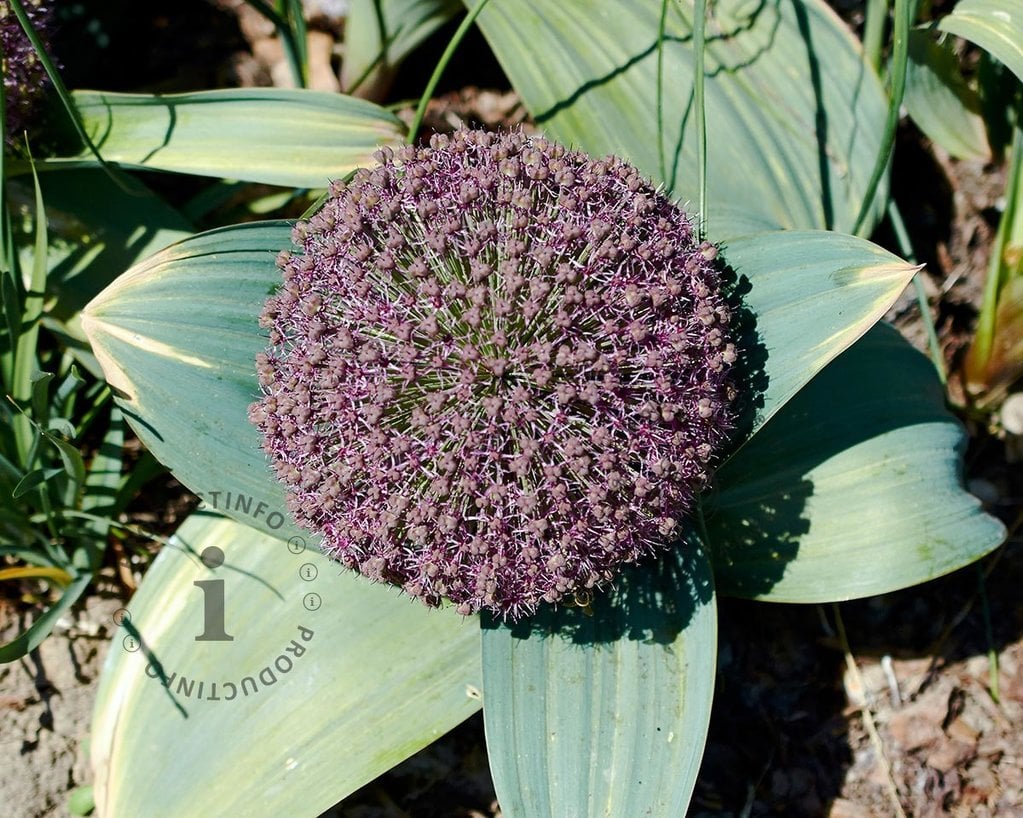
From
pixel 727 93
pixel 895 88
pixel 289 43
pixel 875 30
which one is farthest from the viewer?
pixel 289 43

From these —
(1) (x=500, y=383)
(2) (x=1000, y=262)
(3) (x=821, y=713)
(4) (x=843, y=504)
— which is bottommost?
(3) (x=821, y=713)

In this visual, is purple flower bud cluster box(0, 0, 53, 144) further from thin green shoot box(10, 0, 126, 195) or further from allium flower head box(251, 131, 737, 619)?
allium flower head box(251, 131, 737, 619)

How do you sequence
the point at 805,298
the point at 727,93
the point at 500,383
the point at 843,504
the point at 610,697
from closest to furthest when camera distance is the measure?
the point at 500,383, the point at 805,298, the point at 610,697, the point at 843,504, the point at 727,93

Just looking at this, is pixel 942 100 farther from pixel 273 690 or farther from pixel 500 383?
pixel 273 690

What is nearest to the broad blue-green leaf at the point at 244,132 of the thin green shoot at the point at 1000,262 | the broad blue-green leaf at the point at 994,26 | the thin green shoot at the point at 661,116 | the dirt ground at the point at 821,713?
the thin green shoot at the point at 661,116

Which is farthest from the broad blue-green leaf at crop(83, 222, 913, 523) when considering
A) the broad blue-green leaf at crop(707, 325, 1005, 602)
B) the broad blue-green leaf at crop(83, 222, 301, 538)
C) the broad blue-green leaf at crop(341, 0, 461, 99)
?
the broad blue-green leaf at crop(341, 0, 461, 99)

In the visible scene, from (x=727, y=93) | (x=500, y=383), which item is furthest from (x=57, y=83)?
(x=727, y=93)
